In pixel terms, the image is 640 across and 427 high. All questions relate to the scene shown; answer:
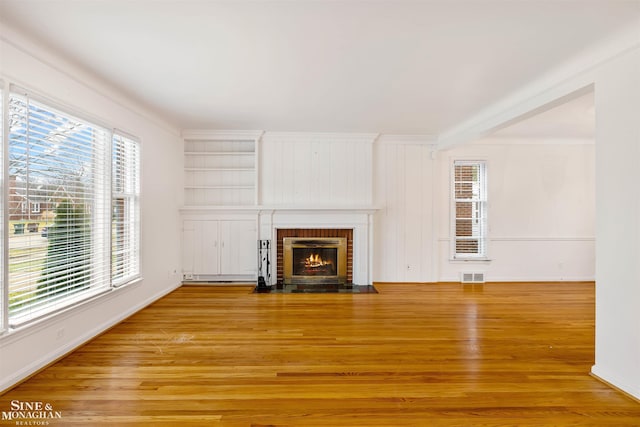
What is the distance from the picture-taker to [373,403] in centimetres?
195

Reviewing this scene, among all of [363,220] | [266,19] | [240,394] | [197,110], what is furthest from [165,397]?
[363,220]

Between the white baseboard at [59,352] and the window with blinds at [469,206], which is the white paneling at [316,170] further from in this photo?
the white baseboard at [59,352]

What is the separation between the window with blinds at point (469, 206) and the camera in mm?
5293

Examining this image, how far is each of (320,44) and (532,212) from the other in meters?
5.11

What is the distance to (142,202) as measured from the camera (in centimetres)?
378

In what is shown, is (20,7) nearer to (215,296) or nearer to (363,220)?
(215,296)

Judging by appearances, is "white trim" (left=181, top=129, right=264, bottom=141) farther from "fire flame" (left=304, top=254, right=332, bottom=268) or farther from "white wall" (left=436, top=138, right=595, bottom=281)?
"white wall" (left=436, top=138, right=595, bottom=281)

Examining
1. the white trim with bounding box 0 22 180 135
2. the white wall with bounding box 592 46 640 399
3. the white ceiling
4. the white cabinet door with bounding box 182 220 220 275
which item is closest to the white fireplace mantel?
the white cabinet door with bounding box 182 220 220 275

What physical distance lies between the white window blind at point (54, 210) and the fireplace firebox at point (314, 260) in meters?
2.58

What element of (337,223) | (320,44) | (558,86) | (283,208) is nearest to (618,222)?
(558,86)

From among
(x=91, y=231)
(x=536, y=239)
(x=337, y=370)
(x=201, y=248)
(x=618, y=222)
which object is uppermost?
(x=618, y=222)

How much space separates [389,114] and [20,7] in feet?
11.5

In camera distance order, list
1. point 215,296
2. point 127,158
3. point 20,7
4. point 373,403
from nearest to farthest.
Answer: point 20,7 < point 373,403 < point 127,158 < point 215,296

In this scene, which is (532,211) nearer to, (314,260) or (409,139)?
(409,139)
